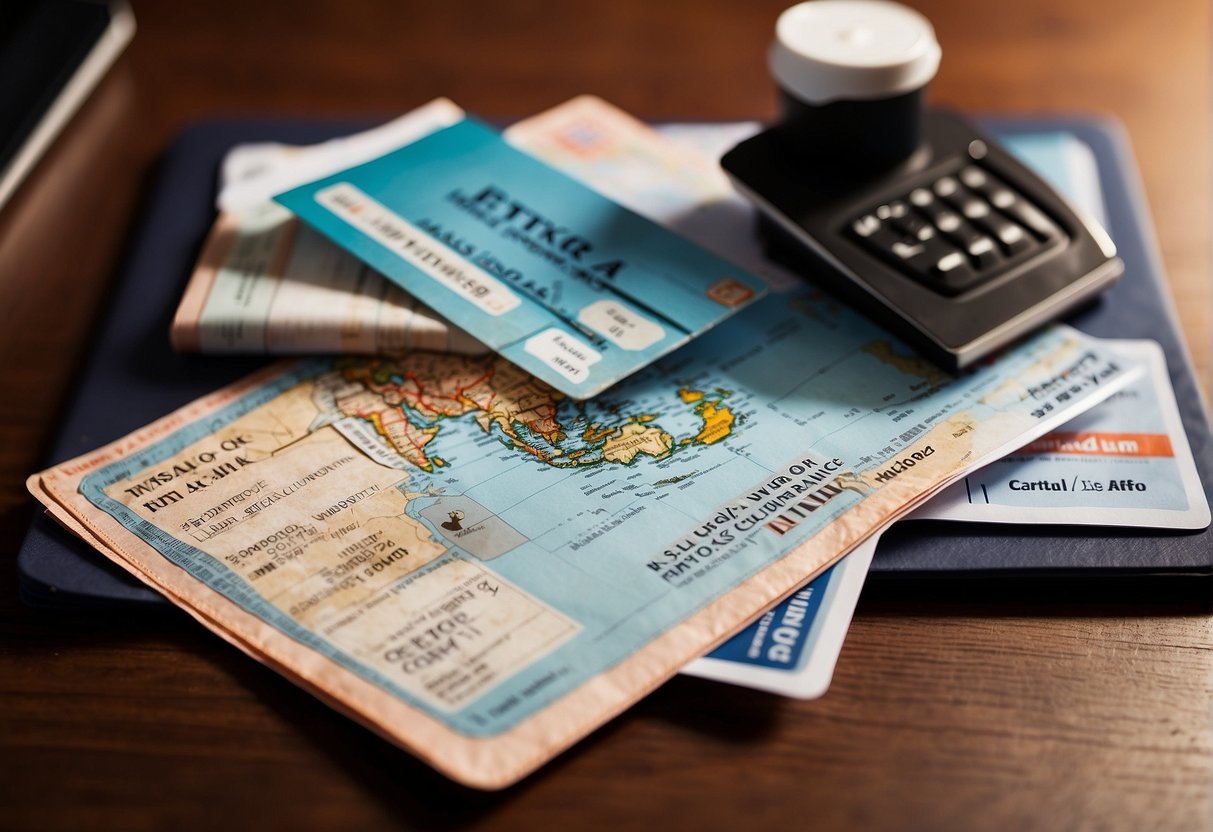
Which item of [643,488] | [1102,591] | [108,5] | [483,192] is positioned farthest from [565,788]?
[108,5]

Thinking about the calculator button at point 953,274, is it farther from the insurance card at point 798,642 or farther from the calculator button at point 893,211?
the insurance card at point 798,642

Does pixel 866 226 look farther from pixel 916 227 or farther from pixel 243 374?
pixel 243 374

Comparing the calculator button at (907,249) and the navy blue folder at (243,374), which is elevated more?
the calculator button at (907,249)

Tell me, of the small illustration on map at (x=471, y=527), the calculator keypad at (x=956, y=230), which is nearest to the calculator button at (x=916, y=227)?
the calculator keypad at (x=956, y=230)

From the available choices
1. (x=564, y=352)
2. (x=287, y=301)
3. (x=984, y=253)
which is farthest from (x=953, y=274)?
(x=287, y=301)

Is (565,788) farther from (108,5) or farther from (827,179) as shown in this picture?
(108,5)

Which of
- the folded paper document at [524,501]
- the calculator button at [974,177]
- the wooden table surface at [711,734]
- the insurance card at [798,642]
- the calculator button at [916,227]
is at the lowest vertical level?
the wooden table surface at [711,734]

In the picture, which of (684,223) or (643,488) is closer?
(643,488)
